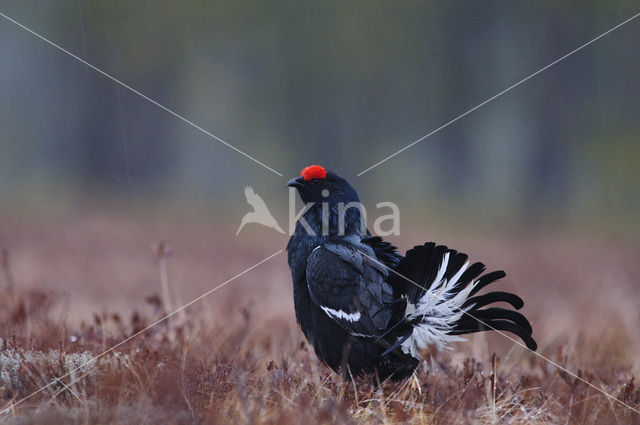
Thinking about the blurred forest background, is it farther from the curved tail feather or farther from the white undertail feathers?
the white undertail feathers

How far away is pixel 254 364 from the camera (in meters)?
4.25

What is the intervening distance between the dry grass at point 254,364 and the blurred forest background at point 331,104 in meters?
8.90

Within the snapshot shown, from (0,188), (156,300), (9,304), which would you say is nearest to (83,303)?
(9,304)

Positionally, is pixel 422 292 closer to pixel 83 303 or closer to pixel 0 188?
pixel 83 303

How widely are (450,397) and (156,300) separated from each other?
7.63ft

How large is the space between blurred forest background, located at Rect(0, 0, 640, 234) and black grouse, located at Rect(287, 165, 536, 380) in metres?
13.5

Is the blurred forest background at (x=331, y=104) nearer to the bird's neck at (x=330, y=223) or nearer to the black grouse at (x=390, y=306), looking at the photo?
the bird's neck at (x=330, y=223)

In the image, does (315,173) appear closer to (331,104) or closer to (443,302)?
(443,302)

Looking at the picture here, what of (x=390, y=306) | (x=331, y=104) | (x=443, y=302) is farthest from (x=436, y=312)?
(x=331, y=104)

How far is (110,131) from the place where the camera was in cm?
2712

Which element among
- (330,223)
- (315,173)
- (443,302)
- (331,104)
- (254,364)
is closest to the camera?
(443,302)

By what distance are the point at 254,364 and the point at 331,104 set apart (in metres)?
20.2

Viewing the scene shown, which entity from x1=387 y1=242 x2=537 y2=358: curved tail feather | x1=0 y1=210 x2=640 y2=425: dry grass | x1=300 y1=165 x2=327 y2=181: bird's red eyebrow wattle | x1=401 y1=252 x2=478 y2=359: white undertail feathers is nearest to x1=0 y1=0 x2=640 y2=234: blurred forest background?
x1=0 y1=210 x2=640 y2=425: dry grass

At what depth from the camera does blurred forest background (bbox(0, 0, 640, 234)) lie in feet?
64.5
